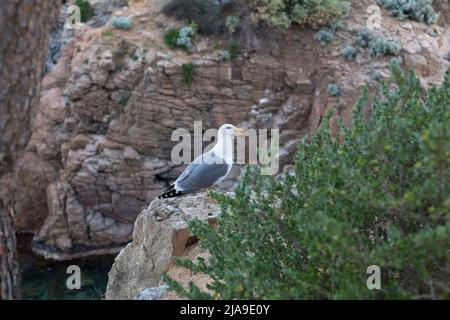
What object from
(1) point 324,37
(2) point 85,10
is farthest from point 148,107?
(1) point 324,37

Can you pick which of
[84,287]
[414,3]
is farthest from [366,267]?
[414,3]

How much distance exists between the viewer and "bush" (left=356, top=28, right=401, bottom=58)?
1277 centimetres

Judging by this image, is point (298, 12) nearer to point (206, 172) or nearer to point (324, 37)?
point (324, 37)

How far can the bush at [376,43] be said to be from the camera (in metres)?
12.8

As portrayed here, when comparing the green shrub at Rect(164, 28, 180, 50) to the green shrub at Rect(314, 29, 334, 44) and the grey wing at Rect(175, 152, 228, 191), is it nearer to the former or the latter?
the green shrub at Rect(314, 29, 334, 44)

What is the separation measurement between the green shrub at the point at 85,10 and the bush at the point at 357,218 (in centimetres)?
1180

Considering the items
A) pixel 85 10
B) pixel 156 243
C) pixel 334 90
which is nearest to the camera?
pixel 156 243

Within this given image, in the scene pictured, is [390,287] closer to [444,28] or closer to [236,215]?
[236,215]

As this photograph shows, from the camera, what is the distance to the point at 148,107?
42.5 feet

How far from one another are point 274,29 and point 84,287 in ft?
23.7

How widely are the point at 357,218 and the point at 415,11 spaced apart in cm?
1187

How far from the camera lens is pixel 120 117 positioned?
1320cm

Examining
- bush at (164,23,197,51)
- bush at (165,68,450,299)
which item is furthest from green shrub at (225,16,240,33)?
bush at (165,68,450,299)

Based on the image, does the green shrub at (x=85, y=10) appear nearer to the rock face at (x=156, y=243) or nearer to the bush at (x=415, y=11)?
the bush at (x=415, y=11)
